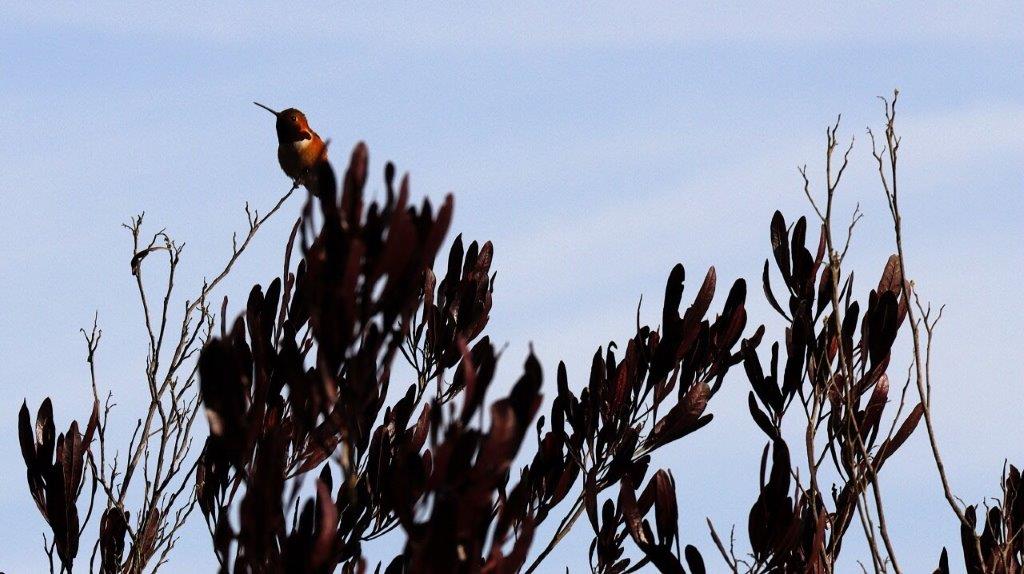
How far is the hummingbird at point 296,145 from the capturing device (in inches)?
222

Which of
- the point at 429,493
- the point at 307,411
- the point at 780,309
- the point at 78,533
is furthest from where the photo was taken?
the point at 780,309

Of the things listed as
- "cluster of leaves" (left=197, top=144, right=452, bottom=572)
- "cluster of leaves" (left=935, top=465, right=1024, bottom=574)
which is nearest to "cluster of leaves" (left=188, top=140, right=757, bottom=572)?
"cluster of leaves" (left=197, top=144, right=452, bottom=572)

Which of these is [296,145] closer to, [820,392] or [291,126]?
[291,126]

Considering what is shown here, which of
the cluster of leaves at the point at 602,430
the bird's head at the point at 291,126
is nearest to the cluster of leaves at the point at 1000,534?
the cluster of leaves at the point at 602,430

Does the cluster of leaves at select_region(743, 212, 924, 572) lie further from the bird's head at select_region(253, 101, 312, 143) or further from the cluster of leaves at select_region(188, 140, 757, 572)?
the bird's head at select_region(253, 101, 312, 143)

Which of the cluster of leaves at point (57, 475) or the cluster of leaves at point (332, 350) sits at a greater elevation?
the cluster of leaves at point (57, 475)

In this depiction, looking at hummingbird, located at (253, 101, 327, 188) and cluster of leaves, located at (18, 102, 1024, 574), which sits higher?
hummingbird, located at (253, 101, 327, 188)

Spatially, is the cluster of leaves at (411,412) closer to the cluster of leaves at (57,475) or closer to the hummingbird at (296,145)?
the cluster of leaves at (57,475)

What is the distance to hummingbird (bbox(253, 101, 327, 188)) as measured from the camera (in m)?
5.63

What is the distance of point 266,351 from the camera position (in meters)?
3.60

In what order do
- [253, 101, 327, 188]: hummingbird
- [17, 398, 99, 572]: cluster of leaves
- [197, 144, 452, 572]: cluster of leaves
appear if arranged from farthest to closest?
[253, 101, 327, 188]: hummingbird, [17, 398, 99, 572]: cluster of leaves, [197, 144, 452, 572]: cluster of leaves

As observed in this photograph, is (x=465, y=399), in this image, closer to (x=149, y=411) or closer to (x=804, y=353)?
(x=804, y=353)

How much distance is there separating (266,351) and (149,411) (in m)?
1.34

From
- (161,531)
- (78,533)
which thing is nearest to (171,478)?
(161,531)
